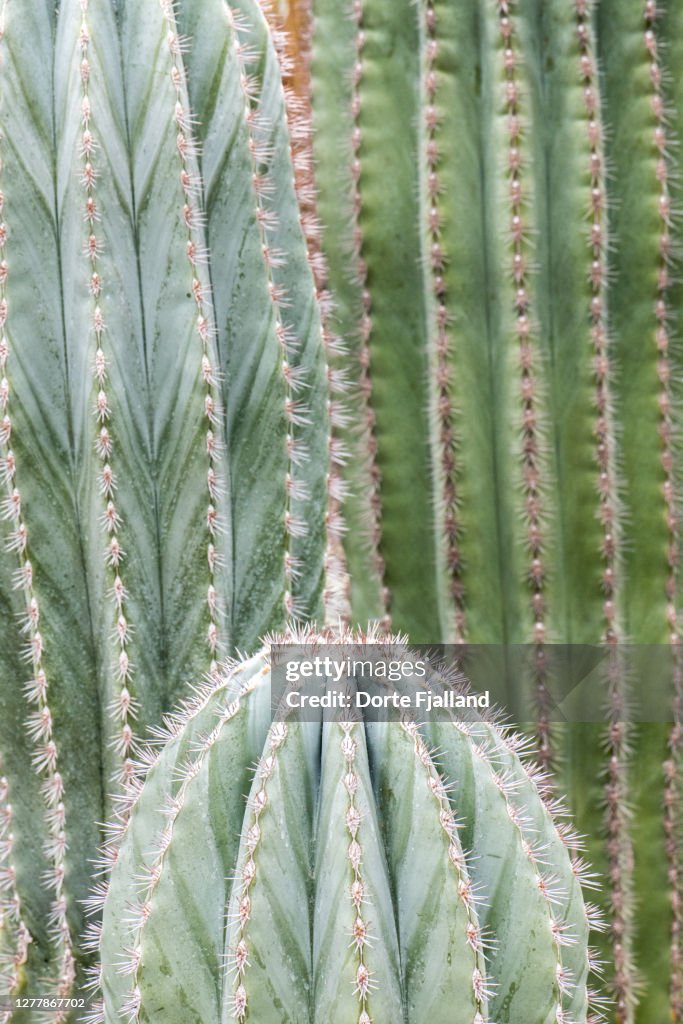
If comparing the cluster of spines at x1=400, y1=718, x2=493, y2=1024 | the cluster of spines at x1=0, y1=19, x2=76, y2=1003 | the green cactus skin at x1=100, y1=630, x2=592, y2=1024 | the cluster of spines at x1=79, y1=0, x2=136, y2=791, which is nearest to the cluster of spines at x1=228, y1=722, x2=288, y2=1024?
the green cactus skin at x1=100, y1=630, x2=592, y2=1024

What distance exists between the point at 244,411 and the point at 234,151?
32 centimetres

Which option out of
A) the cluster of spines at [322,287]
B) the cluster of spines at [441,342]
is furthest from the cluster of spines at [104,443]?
the cluster of spines at [441,342]

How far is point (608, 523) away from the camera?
1.76 meters

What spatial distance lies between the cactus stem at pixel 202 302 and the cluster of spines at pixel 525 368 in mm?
488

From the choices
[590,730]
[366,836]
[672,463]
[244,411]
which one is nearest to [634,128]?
[672,463]

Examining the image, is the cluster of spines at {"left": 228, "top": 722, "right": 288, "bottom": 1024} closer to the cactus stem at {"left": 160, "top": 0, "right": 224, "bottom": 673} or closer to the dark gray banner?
the cactus stem at {"left": 160, "top": 0, "right": 224, "bottom": 673}

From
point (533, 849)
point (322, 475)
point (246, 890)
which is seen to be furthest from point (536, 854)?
point (322, 475)

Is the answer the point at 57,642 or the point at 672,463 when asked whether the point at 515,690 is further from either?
the point at 57,642

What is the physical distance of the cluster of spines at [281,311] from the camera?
58.7 inches

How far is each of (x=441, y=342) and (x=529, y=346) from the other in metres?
0.13

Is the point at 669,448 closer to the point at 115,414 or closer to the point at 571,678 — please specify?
the point at 571,678

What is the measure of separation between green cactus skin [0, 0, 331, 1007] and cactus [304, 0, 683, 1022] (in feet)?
1.04

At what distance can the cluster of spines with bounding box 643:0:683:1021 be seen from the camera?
1.71 m

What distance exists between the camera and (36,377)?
1.41m
